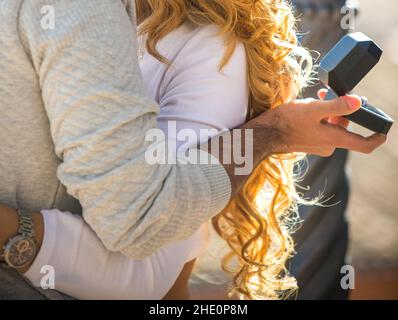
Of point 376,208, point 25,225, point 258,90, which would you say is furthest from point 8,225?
point 376,208

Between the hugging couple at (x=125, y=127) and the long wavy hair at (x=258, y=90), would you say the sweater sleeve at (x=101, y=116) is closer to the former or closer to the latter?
the hugging couple at (x=125, y=127)

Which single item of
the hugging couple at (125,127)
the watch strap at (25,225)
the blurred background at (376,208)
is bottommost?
the blurred background at (376,208)

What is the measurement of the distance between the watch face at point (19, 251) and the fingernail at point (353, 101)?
0.77m

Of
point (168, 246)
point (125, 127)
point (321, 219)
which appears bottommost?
point (321, 219)

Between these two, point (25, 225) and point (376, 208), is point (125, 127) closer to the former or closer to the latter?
point (25, 225)

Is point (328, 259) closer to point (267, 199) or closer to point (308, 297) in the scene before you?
point (308, 297)

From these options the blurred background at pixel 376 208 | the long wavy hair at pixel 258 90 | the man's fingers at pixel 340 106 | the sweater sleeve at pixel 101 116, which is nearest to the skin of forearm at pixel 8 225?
the sweater sleeve at pixel 101 116

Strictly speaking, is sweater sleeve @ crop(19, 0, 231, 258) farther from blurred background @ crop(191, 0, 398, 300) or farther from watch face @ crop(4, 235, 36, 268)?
blurred background @ crop(191, 0, 398, 300)

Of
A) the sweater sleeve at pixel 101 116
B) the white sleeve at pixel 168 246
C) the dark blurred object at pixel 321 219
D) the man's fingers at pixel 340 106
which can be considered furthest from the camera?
the dark blurred object at pixel 321 219

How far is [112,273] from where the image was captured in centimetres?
163

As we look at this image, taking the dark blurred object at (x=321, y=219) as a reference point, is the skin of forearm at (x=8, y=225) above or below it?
above

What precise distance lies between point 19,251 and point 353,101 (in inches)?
32.0

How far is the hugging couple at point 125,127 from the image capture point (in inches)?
56.6

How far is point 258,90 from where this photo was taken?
6.37ft
